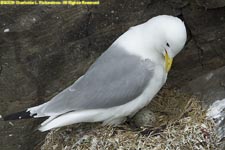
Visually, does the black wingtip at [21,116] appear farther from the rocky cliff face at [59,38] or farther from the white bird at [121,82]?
the rocky cliff face at [59,38]

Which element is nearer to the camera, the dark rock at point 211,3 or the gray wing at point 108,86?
the gray wing at point 108,86

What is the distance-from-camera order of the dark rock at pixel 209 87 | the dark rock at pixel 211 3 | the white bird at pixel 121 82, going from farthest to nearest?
the dark rock at pixel 211 3, the dark rock at pixel 209 87, the white bird at pixel 121 82

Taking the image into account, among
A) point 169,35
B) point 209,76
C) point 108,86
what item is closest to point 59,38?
point 108,86

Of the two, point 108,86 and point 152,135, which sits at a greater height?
point 108,86

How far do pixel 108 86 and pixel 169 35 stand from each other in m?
0.40

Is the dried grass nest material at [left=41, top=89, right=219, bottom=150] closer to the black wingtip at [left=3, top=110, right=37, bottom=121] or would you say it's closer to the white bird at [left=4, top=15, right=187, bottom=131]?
the white bird at [left=4, top=15, right=187, bottom=131]

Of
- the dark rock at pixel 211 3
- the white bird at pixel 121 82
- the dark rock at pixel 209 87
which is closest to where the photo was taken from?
the white bird at pixel 121 82

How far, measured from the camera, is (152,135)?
11.8ft

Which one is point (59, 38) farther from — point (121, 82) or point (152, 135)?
point (152, 135)

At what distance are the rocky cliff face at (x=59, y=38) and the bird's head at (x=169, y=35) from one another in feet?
1.29

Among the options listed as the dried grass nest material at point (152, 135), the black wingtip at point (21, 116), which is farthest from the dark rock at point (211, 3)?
the black wingtip at point (21, 116)

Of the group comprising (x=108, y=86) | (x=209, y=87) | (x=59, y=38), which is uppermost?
(x=59, y=38)

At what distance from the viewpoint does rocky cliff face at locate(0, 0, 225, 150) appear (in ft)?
12.5

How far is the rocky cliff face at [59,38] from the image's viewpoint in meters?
3.82
